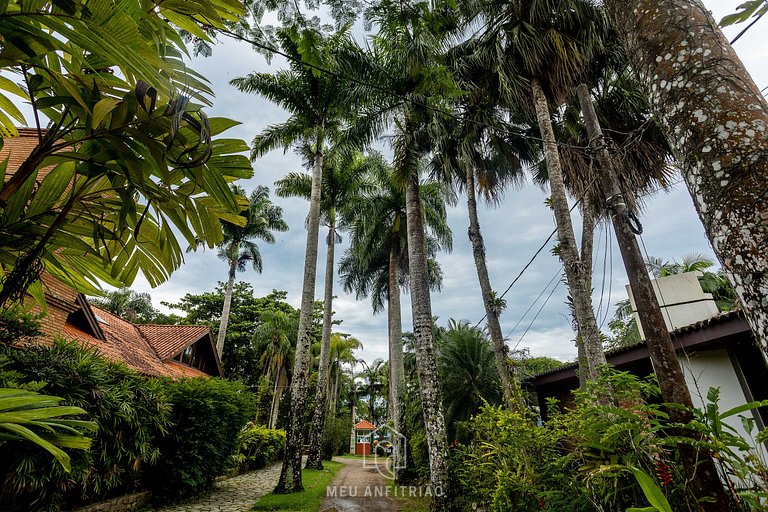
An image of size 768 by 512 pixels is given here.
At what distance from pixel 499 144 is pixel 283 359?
20.7 m

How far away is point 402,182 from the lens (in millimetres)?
9422

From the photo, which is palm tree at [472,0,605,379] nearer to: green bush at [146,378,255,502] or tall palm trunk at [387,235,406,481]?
green bush at [146,378,255,502]

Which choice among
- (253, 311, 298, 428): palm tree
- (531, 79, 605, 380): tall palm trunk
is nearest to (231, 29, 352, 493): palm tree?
(531, 79, 605, 380): tall palm trunk

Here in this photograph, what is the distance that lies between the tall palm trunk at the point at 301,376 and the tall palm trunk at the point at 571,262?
275 inches

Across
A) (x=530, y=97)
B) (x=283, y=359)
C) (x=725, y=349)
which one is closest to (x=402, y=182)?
(x=530, y=97)

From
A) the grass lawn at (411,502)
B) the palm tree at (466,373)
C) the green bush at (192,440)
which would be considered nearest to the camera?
the grass lawn at (411,502)

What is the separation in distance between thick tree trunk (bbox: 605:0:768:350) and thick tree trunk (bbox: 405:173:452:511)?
6734 mm

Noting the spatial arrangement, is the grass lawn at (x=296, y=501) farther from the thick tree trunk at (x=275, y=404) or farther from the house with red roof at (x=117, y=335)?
the thick tree trunk at (x=275, y=404)

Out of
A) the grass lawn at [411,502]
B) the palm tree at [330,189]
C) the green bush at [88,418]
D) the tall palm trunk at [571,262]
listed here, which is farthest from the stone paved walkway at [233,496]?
the tall palm trunk at [571,262]

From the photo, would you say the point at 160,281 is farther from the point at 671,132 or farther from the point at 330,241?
the point at 330,241

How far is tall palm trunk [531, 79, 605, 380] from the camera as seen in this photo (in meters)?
5.66

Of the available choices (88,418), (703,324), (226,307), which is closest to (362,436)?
(226,307)

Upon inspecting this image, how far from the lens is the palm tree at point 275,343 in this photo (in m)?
23.7

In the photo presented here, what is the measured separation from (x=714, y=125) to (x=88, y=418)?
7.61m
